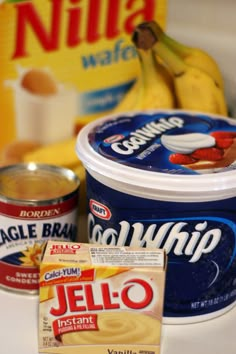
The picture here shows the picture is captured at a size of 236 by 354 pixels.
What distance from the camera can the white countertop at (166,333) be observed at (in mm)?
679

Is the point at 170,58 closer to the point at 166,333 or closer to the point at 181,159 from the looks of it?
the point at 181,159

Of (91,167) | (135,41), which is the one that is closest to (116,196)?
(91,167)

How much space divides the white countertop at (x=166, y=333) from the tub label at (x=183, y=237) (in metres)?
0.02

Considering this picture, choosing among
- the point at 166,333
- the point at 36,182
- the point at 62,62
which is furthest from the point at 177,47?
the point at 166,333

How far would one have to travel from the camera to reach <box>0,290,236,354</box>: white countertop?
2.23ft

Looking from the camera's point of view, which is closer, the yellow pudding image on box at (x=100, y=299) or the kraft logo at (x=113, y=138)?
the yellow pudding image on box at (x=100, y=299)

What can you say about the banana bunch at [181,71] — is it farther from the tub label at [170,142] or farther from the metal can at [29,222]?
the metal can at [29,222]

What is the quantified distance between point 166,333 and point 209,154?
236mm

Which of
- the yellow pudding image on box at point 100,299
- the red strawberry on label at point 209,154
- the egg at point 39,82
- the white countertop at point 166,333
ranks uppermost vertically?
the egg at point 39,82

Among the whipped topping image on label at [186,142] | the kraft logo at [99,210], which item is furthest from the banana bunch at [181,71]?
the kraft logo at [99,210]

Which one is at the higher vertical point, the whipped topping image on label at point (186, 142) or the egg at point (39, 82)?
the egg at point (39, 82)

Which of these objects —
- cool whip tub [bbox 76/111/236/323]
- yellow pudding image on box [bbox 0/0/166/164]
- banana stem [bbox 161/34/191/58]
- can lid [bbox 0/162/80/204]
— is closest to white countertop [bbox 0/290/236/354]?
cool whip tub [bbox 76/111/236/323]

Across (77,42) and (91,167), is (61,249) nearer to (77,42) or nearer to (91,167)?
(91,167)

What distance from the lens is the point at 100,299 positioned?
63 centimetres
